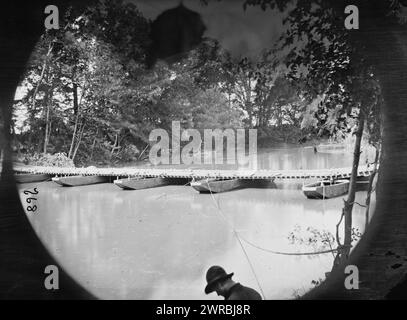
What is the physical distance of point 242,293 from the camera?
1.73m

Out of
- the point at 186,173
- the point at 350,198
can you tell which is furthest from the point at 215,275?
the point at 350,198

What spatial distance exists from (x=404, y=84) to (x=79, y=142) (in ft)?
5.50

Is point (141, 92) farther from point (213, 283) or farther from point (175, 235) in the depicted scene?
point (213, 283)

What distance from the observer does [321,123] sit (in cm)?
202

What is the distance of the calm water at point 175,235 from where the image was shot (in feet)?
6.00

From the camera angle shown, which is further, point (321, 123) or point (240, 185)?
point (240, 185)

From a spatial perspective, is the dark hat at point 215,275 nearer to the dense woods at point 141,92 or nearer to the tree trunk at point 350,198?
the tree trunk at point 350,198

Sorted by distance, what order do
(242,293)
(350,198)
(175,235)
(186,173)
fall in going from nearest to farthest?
(242,293) → (350,198) → (175,235) → (186,173)

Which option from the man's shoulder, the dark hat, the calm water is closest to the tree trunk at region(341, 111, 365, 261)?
the calm water

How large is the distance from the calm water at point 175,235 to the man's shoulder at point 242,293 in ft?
0.22

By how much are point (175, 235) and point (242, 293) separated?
1.53 ft

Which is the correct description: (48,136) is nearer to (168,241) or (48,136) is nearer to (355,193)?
(168,241)
